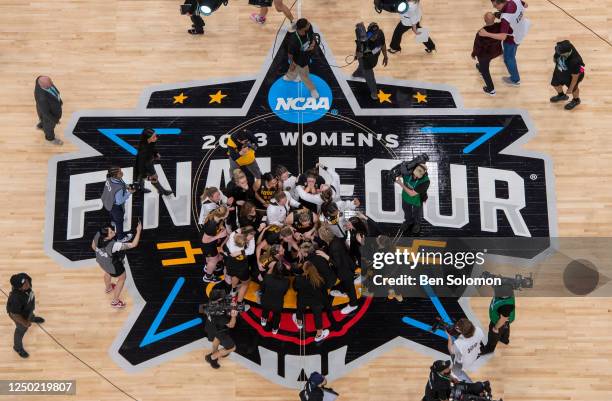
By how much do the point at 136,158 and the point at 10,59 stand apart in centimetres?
341

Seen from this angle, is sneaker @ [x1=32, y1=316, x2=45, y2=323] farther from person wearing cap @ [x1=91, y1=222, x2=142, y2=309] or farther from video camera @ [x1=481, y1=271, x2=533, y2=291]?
video camera @ [x1=481, y1=271, x2=533, y2=291]

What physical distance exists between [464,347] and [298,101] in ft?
17.1

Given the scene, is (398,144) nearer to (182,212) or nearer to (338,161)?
(338,161)

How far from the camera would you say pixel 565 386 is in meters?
11.5

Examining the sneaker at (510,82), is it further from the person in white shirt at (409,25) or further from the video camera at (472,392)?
the video camera at (472,392)

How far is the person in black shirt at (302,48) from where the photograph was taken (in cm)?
1234

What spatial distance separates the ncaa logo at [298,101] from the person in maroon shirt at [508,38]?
2.79 meters

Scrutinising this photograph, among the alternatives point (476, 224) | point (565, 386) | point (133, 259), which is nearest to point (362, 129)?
point (476, 224)

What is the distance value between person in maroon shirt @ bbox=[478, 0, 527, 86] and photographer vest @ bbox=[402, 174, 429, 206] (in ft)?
9.35

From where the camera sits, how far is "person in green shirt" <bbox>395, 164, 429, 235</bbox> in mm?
11596

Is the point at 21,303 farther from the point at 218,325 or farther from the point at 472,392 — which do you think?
the point at 472,392

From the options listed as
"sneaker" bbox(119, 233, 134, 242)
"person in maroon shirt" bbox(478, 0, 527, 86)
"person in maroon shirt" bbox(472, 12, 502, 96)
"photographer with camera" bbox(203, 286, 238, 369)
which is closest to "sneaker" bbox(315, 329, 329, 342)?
"photographer with camera" bbox(203, 286, 238, 369)

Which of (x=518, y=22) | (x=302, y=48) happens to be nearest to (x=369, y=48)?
(x=302, y=48)

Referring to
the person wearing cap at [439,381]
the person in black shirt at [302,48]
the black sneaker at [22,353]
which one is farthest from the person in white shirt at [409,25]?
the black sneaker at [22,353]
